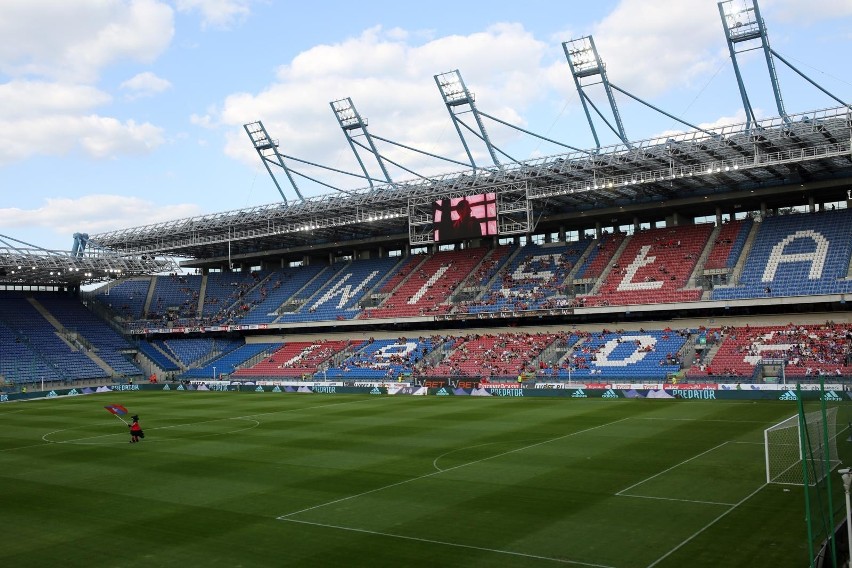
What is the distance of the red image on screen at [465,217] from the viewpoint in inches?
2157

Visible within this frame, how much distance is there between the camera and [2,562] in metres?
15.1

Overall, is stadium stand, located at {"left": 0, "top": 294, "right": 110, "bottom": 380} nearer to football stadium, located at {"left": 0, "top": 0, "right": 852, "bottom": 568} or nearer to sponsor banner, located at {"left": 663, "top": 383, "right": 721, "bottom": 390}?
football stadium, located at {"left": 0, "top": 0, "right": 852, "bottom": 568}

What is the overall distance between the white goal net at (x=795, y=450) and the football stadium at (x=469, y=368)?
119mm

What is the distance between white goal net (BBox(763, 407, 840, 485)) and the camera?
18.5m

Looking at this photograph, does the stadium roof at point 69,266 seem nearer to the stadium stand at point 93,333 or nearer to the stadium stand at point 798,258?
the stadium stand at point 93,333

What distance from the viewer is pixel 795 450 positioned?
2236 cm

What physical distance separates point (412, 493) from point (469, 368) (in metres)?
34.7

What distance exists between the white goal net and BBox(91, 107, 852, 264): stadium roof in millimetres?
23539

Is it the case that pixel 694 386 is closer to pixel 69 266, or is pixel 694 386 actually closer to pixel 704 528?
pixel 704 528

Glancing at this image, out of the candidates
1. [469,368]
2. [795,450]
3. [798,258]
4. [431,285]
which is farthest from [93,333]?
[795,450]

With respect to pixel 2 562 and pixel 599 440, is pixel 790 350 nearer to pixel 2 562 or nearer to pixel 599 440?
pixel 599 440

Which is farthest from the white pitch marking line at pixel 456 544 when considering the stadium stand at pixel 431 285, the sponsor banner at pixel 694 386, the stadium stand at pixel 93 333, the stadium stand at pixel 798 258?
the stadium stand at pixel 93 333

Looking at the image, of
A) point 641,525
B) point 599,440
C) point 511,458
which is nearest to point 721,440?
point 599,440

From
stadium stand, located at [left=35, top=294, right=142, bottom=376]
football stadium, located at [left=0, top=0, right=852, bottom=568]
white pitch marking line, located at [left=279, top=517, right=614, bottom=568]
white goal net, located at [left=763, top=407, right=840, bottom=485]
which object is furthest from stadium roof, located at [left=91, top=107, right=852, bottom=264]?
white pitch marking line, located at [left=279, top=517, right=614, bottom=568]
